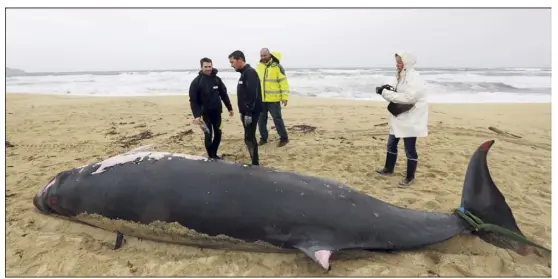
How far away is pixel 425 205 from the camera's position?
5031 mm

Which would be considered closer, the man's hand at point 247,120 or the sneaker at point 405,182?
the sneaker at point 405,182

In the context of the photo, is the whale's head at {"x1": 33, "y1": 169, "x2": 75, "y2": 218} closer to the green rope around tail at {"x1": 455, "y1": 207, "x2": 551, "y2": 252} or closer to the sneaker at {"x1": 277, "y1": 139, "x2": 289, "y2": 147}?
the sneaker at {"x1": 277, "y1": 139, "x2": 289, "y2": 147}

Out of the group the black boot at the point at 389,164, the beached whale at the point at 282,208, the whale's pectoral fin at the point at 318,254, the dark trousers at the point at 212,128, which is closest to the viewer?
the whale's pectoral fin at the point at 318,254

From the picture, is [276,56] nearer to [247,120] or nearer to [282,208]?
[247,120]

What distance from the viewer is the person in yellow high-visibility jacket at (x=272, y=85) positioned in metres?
7.86

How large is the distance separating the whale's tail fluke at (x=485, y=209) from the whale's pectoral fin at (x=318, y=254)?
152 cm

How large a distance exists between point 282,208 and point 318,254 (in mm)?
591

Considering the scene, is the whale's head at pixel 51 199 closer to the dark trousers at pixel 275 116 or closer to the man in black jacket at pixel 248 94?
the man in black jacket at pixel 248 94

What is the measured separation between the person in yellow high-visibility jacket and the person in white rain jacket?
106 inches

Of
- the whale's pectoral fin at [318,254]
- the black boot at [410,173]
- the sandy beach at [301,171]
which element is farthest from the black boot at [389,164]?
the whale's pectoral fin at [318,254]

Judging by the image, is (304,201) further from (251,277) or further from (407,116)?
(407,116)

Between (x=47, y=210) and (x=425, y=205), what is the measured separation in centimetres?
479

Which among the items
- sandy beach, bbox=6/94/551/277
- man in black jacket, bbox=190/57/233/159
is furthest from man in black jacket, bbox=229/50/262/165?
sandy beach, bbox=6/94/551/277

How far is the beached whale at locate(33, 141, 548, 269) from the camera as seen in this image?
3.74m
